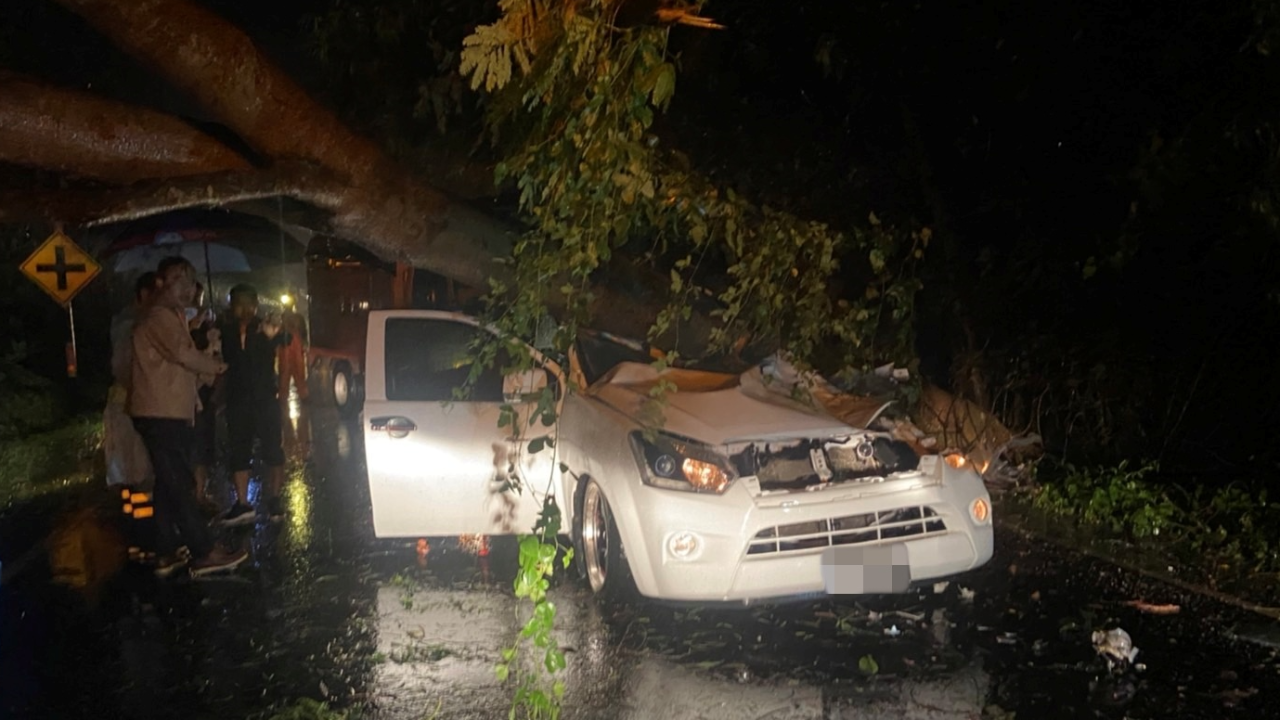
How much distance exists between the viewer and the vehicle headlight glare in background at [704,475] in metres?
5.89

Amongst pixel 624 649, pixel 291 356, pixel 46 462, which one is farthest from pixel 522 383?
pixel 46 462

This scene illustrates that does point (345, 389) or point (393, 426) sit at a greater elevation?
point (393, 426)

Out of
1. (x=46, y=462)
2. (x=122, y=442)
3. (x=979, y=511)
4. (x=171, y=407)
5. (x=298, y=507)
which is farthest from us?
(x=46, y=462)

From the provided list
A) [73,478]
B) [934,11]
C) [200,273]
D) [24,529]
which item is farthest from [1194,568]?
[200,273]

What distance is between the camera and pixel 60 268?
39.5ft

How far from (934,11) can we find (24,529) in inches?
340

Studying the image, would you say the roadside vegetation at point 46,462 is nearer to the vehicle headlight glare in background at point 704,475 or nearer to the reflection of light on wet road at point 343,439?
the reflection of light on wet road at point 343,439

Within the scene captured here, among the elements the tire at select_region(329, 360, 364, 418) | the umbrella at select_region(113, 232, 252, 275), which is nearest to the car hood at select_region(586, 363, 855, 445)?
A: the umbrella at select_region(113, 232, 252, 275)

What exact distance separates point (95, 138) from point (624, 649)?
5.03m

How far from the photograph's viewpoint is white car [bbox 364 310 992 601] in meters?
5.79

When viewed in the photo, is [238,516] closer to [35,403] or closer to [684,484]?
[684,484]

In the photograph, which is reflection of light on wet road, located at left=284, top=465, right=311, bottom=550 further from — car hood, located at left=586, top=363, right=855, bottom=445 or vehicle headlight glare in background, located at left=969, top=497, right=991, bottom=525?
vehicle headlight glare in background, located at left=969, top=497, right=991, bottom=525

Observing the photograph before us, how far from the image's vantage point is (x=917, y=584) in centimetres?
604

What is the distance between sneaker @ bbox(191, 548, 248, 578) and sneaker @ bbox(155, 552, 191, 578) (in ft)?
0.44
